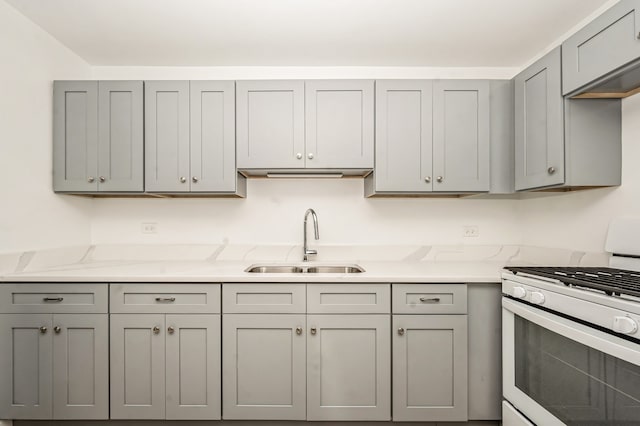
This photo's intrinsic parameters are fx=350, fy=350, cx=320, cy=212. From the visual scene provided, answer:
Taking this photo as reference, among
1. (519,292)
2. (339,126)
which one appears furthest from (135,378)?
(519,292)

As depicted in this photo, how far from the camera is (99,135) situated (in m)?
2.30

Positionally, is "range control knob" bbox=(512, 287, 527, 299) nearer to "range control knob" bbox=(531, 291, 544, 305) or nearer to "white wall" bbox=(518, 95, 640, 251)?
"range control knob" bbox=(531, 291, 544, 305)

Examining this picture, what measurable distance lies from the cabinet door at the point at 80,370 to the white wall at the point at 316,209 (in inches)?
32.4

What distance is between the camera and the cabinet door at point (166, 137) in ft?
7.57

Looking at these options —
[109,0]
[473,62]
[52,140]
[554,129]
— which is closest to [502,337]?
[554,129]

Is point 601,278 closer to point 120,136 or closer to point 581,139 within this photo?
point 581,139

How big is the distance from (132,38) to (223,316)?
185 cm

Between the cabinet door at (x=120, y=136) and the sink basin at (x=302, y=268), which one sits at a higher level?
the cabinet door at (x=120, y=136)

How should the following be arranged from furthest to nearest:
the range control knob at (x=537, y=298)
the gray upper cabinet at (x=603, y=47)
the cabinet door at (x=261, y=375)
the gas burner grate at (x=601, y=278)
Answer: the cabinet door at (x=261, y=375), the range control knob at (x=537, y=298), the gray upper cabinet at (x=603, y=47), the gas burner grate at (x=601, y=278)

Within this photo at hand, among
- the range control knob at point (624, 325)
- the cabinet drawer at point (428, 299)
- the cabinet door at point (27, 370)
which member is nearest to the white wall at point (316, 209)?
the cabinet drawer at point (428, 299)

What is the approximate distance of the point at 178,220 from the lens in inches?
105

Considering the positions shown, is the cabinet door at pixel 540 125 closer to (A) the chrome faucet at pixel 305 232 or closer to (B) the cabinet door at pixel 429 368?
(B) the cabinet door at pixel 429 368

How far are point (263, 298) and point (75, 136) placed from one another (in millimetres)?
1657

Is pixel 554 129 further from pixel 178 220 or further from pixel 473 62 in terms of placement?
pixel 178 220
